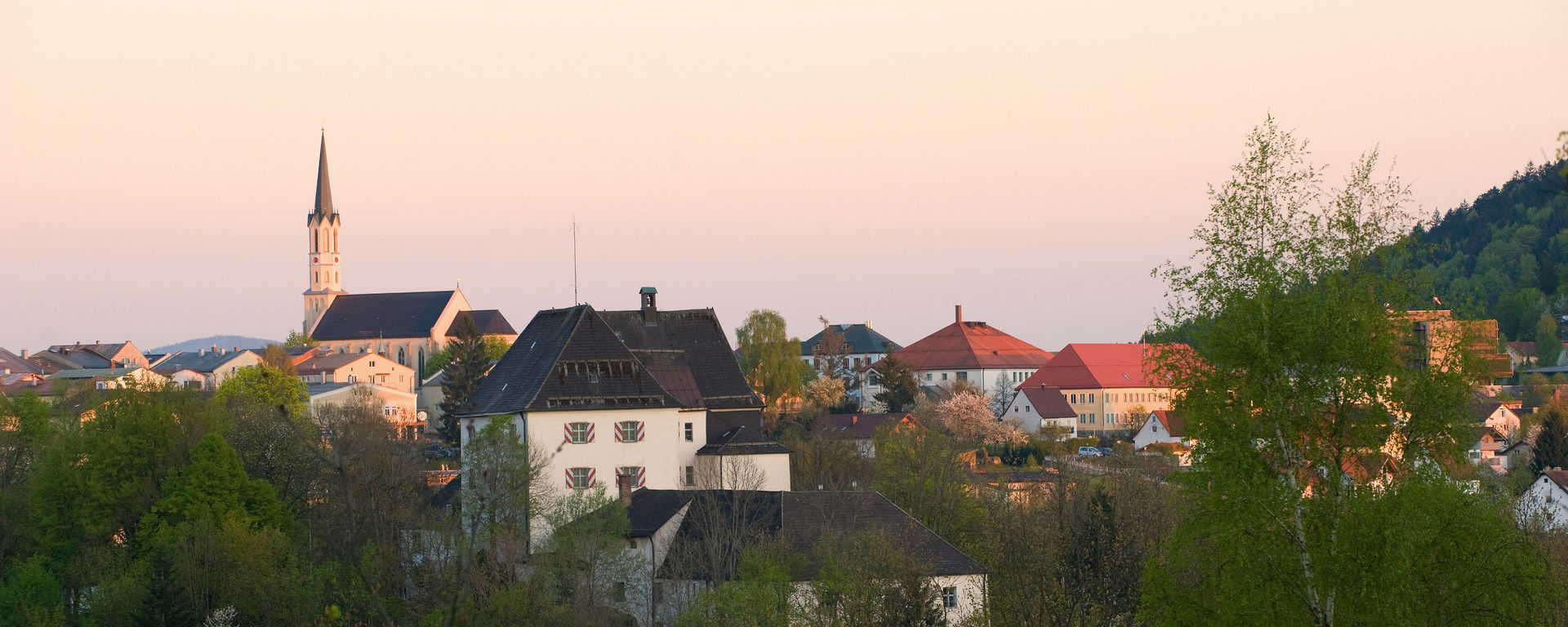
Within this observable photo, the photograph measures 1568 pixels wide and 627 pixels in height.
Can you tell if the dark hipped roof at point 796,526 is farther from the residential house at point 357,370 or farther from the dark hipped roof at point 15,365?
the dark hipped roof at point 15,365

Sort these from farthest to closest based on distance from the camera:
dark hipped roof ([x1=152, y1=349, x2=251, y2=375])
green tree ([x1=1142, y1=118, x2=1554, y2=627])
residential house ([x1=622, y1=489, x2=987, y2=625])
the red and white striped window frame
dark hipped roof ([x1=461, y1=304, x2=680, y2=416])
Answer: dark hipped roof ([x1=152, y1=349, x2=251, y2=375]), dark hipped roof ([x1=461, y1=304, x2=680, y2=416]), the red and white striped window frame, residential house ([x1=622, y1=489, x2=987, y2=625]), green tree ([x1=1142, y1=118, x2=1554, y2=627])

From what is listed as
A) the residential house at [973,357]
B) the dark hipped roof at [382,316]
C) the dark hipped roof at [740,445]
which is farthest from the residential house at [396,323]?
the dark hipped roof at [740,445]

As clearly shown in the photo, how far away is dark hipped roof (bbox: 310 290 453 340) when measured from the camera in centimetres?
15375

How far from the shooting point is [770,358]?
3962 inches

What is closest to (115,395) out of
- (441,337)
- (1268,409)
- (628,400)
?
(628,400)

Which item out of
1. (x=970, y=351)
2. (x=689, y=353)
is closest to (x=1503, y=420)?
(x=970, y=351)

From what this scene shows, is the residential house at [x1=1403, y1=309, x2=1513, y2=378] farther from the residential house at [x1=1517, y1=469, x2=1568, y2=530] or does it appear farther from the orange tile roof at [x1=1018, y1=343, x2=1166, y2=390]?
the orange tile roof at [x1=1018, y1=343, x2=1166, y2=390]

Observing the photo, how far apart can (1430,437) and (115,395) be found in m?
47.6

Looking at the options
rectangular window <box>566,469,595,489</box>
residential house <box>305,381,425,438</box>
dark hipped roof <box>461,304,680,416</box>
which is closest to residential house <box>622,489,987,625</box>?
rectangular window <box>566,469,595,489</box>

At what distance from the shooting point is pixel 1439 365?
21078 mm

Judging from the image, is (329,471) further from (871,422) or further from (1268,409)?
(871,422)

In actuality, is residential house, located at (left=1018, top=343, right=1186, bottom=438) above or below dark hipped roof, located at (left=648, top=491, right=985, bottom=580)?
above

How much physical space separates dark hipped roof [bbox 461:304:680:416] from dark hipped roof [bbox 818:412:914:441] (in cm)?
3355

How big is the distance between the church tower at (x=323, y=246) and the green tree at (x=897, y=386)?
276 feet
